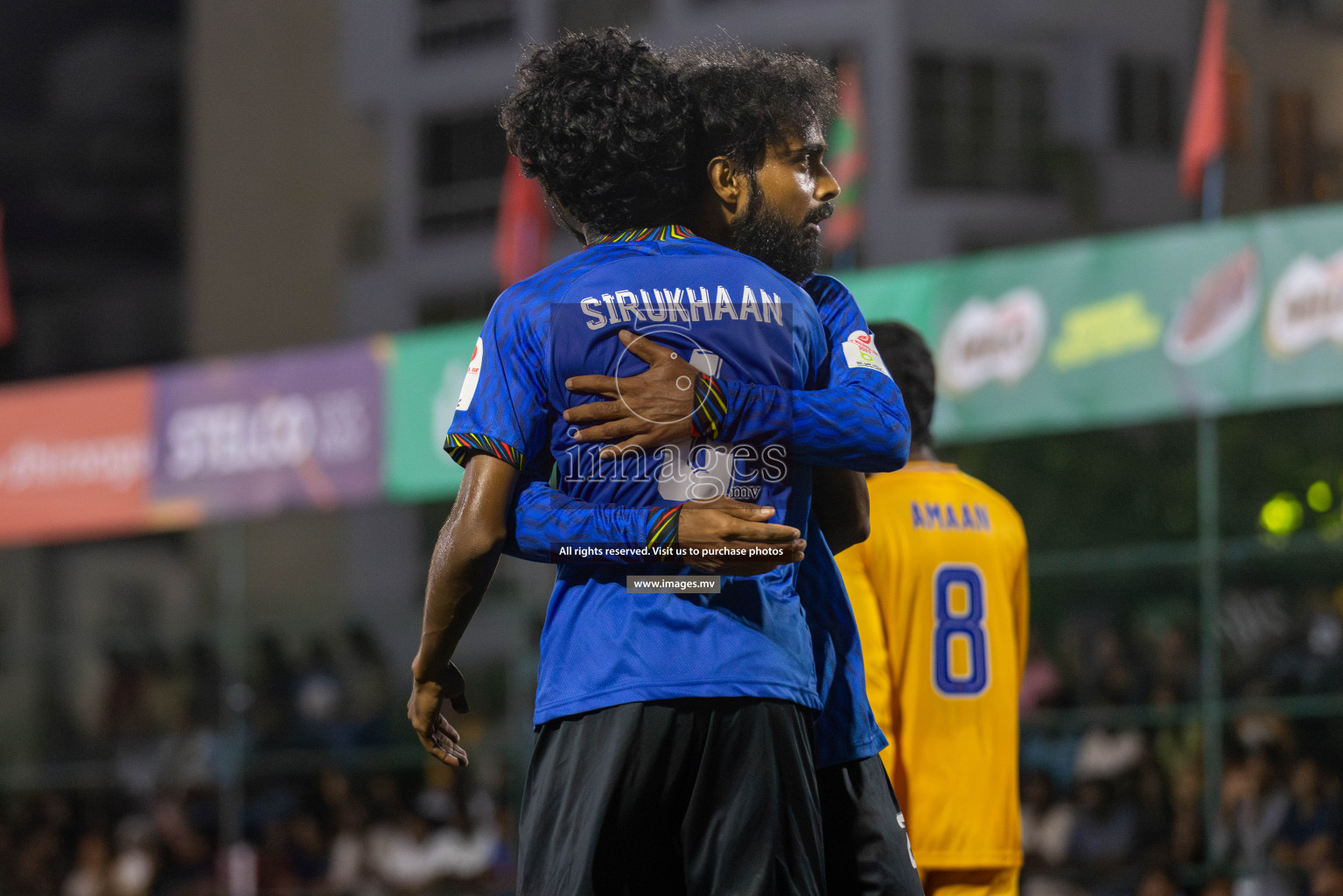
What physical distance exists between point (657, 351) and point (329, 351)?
26.7 feet

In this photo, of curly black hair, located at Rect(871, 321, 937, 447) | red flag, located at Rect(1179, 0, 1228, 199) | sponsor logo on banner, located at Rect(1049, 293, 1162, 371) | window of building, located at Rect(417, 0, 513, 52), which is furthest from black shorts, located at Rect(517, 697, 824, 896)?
window of building, located at Rect(417, 0, 513, 52)

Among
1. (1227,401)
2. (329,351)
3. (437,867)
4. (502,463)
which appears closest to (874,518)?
(502,463)

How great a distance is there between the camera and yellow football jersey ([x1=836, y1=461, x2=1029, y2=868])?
3.84 meters

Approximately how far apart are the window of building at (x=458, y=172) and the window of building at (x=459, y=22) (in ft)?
3.50

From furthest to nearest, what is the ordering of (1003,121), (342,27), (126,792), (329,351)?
1. (342,27)
2. (1003,121)
3. (126,792)
4. (329,351)

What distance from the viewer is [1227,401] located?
7789mm

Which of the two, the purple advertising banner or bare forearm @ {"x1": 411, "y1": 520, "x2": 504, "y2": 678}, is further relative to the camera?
the purple advertising banner

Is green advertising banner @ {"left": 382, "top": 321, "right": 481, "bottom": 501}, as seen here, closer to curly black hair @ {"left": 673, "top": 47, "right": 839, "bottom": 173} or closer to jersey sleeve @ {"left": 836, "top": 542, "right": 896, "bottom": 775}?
jersey sleeve @ {"left": 836, "top": 542, "right": 896, "bottom": 775}

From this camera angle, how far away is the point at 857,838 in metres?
2.65

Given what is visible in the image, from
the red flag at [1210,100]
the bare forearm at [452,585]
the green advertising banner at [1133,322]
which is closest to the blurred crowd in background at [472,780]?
the green advertising banner at [1133,322]

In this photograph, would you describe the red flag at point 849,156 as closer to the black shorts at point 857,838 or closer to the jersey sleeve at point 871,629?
the jersey sleeve at point 871,629

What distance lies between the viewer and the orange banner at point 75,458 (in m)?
10.9

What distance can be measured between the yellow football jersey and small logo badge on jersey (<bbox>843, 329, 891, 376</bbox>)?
123 centimetres

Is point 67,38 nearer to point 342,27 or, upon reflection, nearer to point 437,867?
point 342,27
